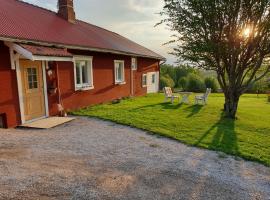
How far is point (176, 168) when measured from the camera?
563cm

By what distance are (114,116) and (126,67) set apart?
6.87 m

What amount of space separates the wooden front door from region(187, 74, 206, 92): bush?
2651 cm

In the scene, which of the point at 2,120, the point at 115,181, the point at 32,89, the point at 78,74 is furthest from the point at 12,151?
the point at 78,74

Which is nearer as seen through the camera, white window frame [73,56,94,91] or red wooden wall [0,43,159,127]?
red wooden wall [0,43,159,127]

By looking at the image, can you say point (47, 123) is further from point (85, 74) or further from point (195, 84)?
point (195, 84)

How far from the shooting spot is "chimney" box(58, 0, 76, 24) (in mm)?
14703

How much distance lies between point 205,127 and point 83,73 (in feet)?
20.5

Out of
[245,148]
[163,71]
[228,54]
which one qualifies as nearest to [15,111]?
[245,148]

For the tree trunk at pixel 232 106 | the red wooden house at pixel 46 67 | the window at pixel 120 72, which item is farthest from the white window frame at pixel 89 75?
the tree trunk at pixel 232 106

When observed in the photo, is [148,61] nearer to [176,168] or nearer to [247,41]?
[247,41]

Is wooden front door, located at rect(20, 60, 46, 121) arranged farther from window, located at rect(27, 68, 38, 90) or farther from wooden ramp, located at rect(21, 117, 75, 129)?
wooden ramp, located at rect(21, 117, 75, 129)

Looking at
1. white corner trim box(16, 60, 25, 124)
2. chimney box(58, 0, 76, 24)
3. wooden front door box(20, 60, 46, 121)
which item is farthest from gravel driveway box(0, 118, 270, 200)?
chimney box(58, 0, 76, 24)

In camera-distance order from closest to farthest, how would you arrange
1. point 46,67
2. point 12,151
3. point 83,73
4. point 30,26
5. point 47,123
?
1. point 12,151
2. point 47,123
3. point 46,67
4. point 30,26
5. point 83,73

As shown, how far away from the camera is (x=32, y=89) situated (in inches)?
354
